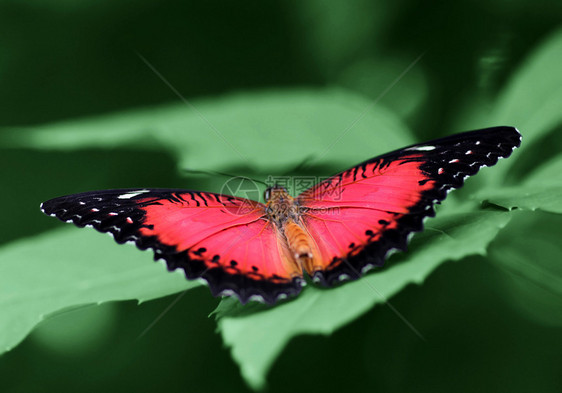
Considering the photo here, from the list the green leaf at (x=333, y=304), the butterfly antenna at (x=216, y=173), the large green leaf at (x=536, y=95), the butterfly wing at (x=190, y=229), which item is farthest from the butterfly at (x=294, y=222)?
the large green leaf at (x=536, y=95)

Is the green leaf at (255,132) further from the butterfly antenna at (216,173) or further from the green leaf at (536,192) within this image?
the green leaf at (536,192)

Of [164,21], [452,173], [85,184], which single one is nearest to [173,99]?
[164,21]

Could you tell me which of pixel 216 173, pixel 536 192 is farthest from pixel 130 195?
pixel 536 192

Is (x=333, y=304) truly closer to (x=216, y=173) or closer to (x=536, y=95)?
(x=216, y=173)

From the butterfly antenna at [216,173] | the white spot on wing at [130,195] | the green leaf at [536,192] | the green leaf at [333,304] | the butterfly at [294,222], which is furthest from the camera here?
the butterfly antenna at [216,173]

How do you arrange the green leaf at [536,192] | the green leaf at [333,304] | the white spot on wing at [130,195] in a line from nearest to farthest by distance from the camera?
1. the green leaf at [333,304]
2. the green leaf at [536,192]
3. the white spot on wing at [130,195]

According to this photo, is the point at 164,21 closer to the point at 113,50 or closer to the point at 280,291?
the point at 113,50
